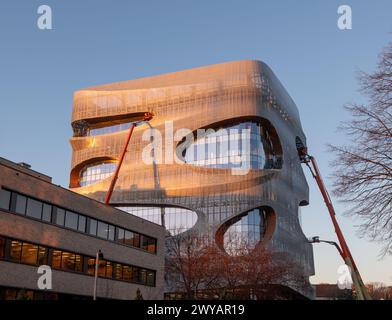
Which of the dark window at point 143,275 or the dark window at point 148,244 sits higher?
the dark window at point 148,244

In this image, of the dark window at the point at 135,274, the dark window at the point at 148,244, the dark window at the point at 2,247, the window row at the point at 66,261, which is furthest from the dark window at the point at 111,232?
the dark window at the point at 2,247

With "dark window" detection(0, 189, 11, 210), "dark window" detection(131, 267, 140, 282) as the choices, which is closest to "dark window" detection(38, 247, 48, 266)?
"dark window" detection(0, 189, 11, 210)

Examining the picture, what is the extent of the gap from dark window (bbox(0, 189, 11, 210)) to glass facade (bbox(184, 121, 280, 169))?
227 ft

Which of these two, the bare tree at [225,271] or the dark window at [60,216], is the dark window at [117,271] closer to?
the dark window at [60,216]

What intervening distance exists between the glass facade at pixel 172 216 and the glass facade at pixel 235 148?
1074 centimetres

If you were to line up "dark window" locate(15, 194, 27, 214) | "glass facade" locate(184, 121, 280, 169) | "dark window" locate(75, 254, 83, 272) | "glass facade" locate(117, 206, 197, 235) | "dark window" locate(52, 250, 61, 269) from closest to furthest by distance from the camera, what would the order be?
"dark window" locate(15, 194, 27, 214)
"dark window" locate(52, 250, 61, 269)
"dark window" locate(75, 254, 83, 272)
"glass facade" locate(117, 206, 197, 235)
"glass facade" locate(184, 121, 280, 169)

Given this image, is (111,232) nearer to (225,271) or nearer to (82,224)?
(82,224)

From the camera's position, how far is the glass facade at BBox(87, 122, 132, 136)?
12331cm

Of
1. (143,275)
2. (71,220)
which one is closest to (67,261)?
(71,220)

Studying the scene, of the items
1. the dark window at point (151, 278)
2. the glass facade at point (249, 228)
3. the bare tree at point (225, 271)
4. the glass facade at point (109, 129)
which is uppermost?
the glass facade at point (109, 129)

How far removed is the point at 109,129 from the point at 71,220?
254 feet

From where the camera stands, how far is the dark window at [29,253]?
137 feet

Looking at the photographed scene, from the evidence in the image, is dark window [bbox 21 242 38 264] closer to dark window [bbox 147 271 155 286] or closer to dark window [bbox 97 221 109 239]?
dark window [bbox 97 221 109 239]

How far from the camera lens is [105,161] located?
401ft
